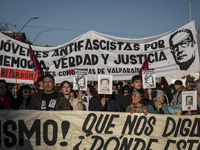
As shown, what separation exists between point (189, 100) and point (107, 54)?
3.23m

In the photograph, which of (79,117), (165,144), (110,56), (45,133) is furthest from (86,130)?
(110,56)

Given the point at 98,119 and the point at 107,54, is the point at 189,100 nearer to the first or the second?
the point at 98,119

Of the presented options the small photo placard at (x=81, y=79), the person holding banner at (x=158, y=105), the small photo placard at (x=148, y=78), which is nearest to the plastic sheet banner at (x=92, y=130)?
the person holding banner at (x=158, y=105)

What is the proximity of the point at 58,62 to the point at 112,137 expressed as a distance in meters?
3.51

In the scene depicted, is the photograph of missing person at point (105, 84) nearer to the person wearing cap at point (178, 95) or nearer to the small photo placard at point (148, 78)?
the small photo placard at point (148, 78)

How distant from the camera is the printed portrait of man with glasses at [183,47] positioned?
22.2ft

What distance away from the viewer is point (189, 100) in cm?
457

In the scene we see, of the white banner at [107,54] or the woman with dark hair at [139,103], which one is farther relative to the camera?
the white banner at [107,54]

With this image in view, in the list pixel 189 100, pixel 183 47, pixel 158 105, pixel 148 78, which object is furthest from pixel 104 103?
pixel 183 47

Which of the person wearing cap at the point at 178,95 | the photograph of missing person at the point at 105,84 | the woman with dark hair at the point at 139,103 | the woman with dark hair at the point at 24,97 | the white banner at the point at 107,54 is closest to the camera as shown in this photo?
the photograph of missing person at the point at 105,84

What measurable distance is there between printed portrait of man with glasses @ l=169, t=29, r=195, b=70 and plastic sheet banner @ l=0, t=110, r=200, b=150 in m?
2.54

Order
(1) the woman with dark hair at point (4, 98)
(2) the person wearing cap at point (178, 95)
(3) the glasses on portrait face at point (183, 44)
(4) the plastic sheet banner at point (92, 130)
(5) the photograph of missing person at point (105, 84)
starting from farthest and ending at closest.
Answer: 1. (3) the glasses on portrait face at point (183, 44)
2. (2) the person wearing cap at point (178, 95)
3. (1) the woman with dark hair at point (4, 98)
4. (5) the photograph of missing person at point (105, 84)
5. (4) the plastic sheet banner at point (92, 130)

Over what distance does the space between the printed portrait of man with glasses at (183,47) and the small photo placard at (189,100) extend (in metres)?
2.35

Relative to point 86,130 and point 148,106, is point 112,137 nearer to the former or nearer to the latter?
point 86,130
